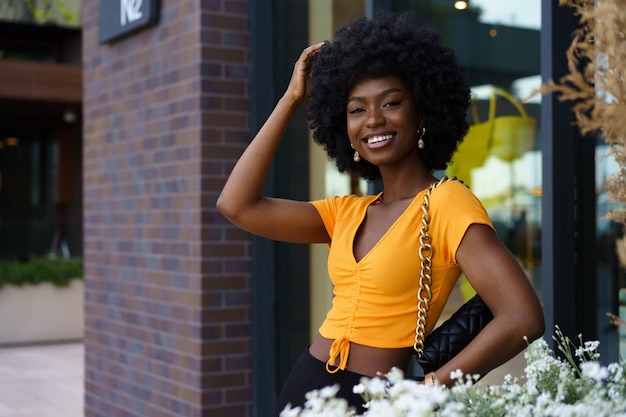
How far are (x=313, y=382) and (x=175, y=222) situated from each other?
101 inches

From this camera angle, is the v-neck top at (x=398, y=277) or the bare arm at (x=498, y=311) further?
the v-neck top at (x=398, y=277)

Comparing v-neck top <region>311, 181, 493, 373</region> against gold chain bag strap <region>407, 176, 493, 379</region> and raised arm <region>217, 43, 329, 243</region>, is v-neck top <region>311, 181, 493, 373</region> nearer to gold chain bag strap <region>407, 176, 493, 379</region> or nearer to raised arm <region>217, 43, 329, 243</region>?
gold chain bag strap <region>407, 176, 493, 379</region>

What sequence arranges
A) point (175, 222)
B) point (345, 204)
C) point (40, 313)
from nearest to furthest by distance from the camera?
point (345, 204)
point (175, 222)
point (40, 313)

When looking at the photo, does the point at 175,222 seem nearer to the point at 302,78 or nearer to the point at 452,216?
the point at 302,78

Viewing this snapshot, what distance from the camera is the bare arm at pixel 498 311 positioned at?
1891 mm

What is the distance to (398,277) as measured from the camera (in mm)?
2057

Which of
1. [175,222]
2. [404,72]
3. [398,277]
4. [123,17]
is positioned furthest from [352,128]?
[123,17]

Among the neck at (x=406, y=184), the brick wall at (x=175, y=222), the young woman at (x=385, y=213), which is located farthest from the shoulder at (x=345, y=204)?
the brick wall at (x=175, y=222)

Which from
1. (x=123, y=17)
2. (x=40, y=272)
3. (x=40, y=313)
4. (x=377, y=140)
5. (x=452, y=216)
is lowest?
(x=40, y=313)

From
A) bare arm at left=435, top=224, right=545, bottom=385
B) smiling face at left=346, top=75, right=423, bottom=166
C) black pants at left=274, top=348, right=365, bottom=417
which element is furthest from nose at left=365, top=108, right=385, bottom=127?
black pants at left=274, top=348, right=365, bottom=417

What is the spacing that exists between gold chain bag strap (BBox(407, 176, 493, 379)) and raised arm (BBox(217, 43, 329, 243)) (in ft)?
1.68

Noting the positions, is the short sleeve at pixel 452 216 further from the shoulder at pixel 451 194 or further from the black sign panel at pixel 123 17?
the black sign panel at pixel 123 17

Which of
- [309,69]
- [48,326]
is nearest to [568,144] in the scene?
[309,69]

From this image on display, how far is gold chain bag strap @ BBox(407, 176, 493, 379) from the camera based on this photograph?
1.98 m
